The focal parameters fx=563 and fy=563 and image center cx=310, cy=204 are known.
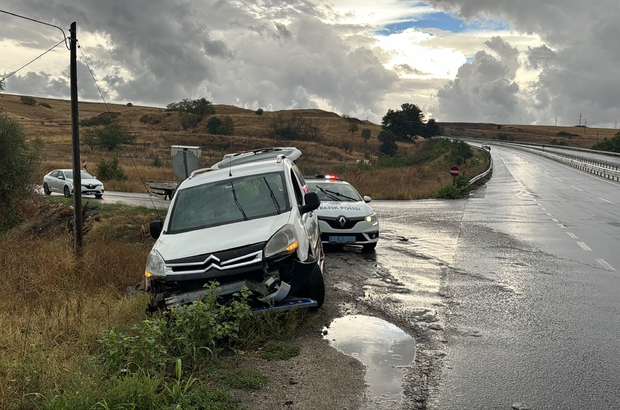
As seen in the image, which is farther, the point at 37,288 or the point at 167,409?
the point at 37,288

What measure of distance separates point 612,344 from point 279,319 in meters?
3.69

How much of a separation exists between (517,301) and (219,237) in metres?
4.44

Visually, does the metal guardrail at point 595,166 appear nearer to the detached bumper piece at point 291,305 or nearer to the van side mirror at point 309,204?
the van side mirror at point 309,204

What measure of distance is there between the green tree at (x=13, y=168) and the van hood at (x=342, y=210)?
11.8 m

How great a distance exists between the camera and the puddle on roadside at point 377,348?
16.3 ft

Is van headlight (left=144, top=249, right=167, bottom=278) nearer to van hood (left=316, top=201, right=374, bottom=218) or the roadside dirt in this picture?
the roadside dirt

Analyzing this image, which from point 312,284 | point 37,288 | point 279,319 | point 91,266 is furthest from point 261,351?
point 91,266

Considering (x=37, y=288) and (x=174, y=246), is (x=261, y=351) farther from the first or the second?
(x=37, y=288)

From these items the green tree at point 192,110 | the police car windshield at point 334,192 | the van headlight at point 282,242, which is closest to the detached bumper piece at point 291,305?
the van headlight at point 282,242

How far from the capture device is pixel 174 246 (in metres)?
6.76

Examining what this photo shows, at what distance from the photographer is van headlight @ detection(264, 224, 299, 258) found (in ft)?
21.1

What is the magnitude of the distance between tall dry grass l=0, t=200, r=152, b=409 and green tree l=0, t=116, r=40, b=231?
4547 mm

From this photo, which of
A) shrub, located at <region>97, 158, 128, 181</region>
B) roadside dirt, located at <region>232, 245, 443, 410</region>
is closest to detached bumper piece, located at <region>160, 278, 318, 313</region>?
roadside dirt, located at <region>232, 245, 443, 410</region>

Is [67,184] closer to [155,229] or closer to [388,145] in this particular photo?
[155,229]
